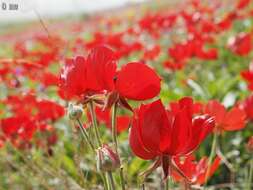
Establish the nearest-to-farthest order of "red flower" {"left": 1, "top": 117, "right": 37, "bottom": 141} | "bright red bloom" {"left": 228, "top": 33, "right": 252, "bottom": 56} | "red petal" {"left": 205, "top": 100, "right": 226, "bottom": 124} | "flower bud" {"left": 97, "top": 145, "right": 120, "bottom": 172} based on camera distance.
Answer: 1. "flower bud" {"left": 97, "top": 145, "right": 120, "bottom": 172}
2. "red petal" {"left": 205, "top": 100, "right": 226, "bottom": 124}
3. "red flower" {"left": 1, "top": 117, "right": 37, "bottom": 141}
4. "bright red bloom" {"left": 228, "top": 33, "right": 252, "bottom": 56}

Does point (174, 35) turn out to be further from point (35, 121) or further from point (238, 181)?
point (35, 121)

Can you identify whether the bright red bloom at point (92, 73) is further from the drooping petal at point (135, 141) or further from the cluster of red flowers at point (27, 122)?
the cluster of red flowers at point (27, 122)

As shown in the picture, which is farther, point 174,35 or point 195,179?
point 174,35

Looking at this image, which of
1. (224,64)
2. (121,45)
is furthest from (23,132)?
(224,64)

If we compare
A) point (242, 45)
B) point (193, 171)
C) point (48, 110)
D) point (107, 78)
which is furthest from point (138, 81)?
point (242, 45)

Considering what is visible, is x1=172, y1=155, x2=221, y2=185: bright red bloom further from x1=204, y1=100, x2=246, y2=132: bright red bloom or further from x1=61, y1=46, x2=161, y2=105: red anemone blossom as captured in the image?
x1=61, y1=46, x2=161, y2=105: red anemone blossom

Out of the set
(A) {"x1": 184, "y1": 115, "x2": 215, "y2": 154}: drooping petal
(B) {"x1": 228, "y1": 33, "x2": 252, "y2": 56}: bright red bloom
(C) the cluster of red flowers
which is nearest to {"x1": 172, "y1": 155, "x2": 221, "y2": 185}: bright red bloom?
(A) {"x1": 184, "y1": 115, "x2": 215, "y2": 154}: drooping petal

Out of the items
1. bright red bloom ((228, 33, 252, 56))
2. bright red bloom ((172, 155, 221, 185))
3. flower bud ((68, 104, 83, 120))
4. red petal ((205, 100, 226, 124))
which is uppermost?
bright red bloom ((228, 33, 252, 56))

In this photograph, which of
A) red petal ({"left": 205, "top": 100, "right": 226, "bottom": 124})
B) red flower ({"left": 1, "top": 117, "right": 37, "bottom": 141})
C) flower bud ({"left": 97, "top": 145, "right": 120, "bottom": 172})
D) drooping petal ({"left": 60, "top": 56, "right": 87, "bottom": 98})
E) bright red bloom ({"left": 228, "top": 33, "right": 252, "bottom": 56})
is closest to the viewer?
flower bud ({"left": 97, "top": 145, "right": 120, "bottom": 172})
